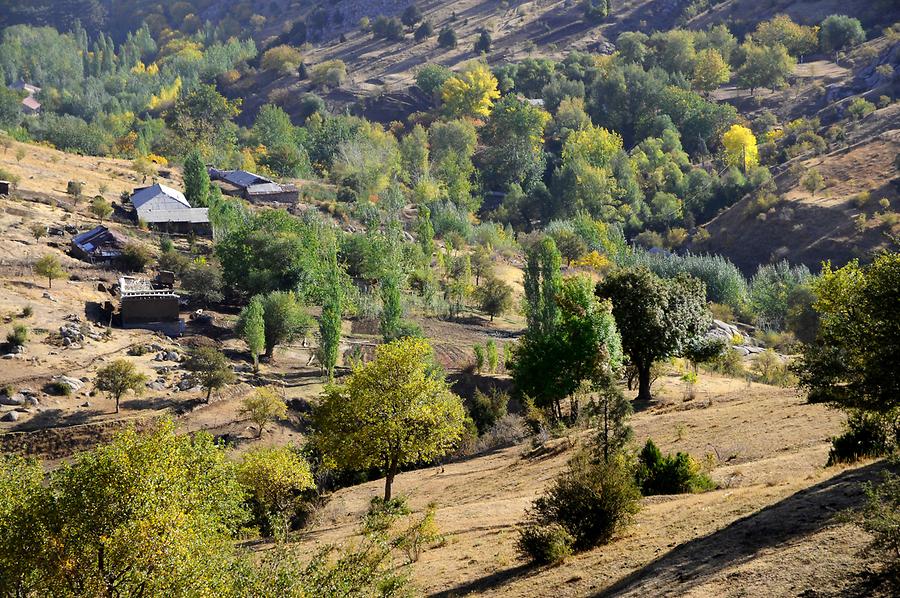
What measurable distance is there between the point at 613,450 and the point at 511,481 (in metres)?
7.06

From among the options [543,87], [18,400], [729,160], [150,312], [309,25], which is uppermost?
[309,25]

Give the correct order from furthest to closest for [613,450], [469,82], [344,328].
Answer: [469,82] < [344,328] < [613,450]

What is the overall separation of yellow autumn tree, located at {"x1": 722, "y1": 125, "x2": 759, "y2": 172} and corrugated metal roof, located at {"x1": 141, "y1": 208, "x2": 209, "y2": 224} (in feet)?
218

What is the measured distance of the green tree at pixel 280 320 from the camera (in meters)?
59.0

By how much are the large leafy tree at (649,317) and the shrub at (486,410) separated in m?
7.50

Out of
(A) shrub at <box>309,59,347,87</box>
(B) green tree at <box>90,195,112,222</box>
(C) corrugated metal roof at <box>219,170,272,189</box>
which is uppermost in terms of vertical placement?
(A) shrub at <box>309,59,347,87</box>

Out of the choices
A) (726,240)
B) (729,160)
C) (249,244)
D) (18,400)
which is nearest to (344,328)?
(249,244)

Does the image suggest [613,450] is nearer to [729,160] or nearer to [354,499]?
[354,499]

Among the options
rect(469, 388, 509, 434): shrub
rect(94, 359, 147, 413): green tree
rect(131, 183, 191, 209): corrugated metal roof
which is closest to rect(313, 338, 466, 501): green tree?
rect(469, 388, 509, 434): shrub

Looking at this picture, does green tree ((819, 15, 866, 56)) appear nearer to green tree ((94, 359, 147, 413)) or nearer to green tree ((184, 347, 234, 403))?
green tree ((184, 347, 234, 403))

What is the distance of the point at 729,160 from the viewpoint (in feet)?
403

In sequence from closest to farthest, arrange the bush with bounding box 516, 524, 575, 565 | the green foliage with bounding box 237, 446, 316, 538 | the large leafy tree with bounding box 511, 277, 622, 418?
the bush with bounding box 516, 524, 575, 565 < the green foliage with bounding box 237, 446, 316, 538 < the large leafy tree with bounding box 511, 277, 622, 418

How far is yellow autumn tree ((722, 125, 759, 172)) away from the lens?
120438 millimetres

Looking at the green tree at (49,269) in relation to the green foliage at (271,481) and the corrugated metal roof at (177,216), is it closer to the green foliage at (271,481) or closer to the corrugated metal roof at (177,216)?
the corrugated metal roof at (177,216)
